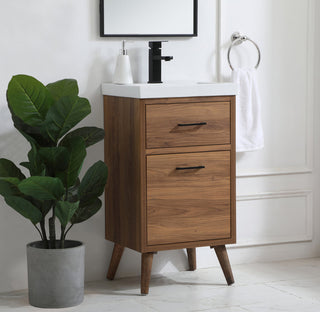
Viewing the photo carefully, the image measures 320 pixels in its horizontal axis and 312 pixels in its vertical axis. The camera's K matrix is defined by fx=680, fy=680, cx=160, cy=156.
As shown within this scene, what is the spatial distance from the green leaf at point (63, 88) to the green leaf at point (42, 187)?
0.37 metres

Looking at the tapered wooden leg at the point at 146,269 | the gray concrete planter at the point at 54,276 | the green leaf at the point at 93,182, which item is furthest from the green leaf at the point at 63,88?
the tapered wooden leg at the point at 146,269

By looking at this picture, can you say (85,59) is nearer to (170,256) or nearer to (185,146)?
(185,146)

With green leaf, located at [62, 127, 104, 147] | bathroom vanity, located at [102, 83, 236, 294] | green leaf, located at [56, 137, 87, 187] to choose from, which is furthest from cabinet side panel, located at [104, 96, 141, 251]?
green leaf, located at [56, 137, 87, 187]

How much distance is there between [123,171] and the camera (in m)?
2.94

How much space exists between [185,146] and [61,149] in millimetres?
539

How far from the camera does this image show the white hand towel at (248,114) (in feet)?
10.7

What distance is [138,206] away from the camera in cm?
283

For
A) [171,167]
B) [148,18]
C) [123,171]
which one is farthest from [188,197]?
[148,18]

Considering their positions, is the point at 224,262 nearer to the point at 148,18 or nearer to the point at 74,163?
the point at 74,163

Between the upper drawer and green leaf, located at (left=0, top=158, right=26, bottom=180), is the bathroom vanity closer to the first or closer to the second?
the upper drawer

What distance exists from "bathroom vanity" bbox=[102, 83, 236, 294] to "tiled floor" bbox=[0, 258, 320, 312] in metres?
0.11

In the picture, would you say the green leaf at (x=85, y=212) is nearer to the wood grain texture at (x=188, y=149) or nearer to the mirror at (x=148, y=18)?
the wood grain texture at (x=188, y=149)

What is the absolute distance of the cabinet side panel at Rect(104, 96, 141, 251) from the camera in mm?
2828

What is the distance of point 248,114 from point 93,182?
929 mm
